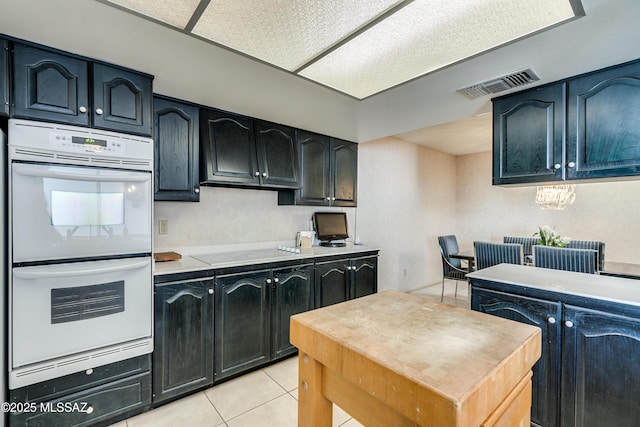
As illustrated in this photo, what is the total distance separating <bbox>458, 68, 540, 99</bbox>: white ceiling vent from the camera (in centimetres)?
185

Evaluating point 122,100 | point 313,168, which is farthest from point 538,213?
point 122,100

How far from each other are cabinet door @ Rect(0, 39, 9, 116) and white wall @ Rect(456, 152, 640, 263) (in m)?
5.83

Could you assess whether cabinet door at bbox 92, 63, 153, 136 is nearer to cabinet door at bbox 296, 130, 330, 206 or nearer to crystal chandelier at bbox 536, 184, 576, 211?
cabinet door at bbox 296, 130, 330, 206

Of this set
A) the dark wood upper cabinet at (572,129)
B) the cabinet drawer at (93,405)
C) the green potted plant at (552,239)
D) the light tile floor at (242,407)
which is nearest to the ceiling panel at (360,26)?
the dark wood upper cabinet at (572,129)

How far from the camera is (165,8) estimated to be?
1.30m

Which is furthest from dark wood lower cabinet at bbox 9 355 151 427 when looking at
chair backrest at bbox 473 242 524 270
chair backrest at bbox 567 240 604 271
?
chair backrest at bbox 567 240 604 271

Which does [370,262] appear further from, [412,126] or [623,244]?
[623,244]

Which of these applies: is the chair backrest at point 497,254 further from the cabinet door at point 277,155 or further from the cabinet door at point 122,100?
the cabinet door at point 122,100

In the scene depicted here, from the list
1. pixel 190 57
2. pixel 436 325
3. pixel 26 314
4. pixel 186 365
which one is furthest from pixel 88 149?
pixel 436 325

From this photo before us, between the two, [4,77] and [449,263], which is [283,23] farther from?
[449,263]

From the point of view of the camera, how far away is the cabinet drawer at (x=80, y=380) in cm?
159

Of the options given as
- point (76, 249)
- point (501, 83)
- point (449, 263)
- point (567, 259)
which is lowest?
point (449, 263)

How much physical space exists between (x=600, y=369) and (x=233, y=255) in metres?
2.62

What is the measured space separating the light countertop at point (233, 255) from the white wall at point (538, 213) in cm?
329
